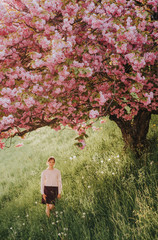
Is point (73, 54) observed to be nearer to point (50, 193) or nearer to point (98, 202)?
point (98, 202)

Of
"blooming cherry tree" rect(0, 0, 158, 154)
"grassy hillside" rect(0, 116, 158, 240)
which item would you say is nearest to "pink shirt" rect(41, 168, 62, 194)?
A: "grassy hillside" rect(0, 116, 158, 240)

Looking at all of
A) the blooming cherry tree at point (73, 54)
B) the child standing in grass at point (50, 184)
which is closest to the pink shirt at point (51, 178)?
the child standing in grass at point (50, 184)

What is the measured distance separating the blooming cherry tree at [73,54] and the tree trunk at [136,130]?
1.38 meters

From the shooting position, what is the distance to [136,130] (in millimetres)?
5695

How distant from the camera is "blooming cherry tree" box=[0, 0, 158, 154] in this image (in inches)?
127

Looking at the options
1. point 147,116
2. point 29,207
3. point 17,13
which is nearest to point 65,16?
point 17,13

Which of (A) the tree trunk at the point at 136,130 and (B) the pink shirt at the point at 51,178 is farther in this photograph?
(A) the tree trunk at the point at 136,130

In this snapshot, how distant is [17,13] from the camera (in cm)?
383

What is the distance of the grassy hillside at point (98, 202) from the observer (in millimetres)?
3400

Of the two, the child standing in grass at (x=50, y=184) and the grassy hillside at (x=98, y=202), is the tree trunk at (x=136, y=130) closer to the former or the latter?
the grassy hillside at (x=98, y=202)

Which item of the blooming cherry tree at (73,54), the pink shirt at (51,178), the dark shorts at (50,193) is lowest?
the dark shorts at (50,193)

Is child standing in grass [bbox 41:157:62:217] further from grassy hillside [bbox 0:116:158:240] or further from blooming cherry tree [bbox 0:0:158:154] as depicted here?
blooming cherry tree [bbox 0:0:158:154]

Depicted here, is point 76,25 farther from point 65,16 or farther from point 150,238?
point 150,238

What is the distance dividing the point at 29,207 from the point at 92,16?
509 cm
